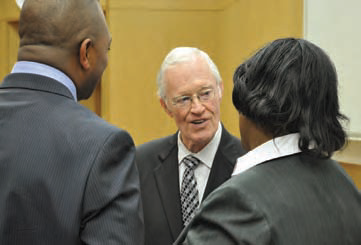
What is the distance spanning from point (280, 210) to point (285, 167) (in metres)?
0.12

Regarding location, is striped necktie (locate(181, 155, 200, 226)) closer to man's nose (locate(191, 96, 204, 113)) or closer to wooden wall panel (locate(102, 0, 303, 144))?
man's nose (locate(191, 96, 204, 113))

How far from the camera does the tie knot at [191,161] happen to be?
8.32 ft

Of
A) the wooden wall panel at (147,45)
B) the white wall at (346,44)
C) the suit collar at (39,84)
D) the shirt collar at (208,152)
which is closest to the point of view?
the suit collar at (39,84)

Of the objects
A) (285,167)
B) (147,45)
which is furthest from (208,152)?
(147,45)

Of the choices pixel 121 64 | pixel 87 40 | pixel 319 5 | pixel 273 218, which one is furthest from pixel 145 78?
pixel 273 218

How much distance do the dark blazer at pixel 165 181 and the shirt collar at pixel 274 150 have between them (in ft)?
3.34

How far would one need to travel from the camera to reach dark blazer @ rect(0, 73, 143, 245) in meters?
1.46

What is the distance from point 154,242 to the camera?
2.41 meters

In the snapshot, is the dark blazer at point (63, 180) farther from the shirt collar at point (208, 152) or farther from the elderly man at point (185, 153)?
the shirt collar at point (208, 152)

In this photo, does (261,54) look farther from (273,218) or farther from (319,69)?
(273,218)

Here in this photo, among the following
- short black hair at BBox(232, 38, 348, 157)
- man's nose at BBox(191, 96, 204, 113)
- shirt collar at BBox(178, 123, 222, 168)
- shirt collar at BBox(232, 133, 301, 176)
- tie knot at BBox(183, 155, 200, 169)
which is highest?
short black hair at BBox(232, 38, 348, 157)

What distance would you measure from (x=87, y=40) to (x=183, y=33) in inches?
188

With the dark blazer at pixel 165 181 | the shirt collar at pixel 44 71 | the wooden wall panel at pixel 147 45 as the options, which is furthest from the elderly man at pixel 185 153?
the wooden wall panel at pixel 147 45

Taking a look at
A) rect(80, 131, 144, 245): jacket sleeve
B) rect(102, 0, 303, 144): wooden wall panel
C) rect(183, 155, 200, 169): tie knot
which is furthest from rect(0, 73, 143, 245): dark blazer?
rect(102, 0, 303, 144): wooden wall panel
